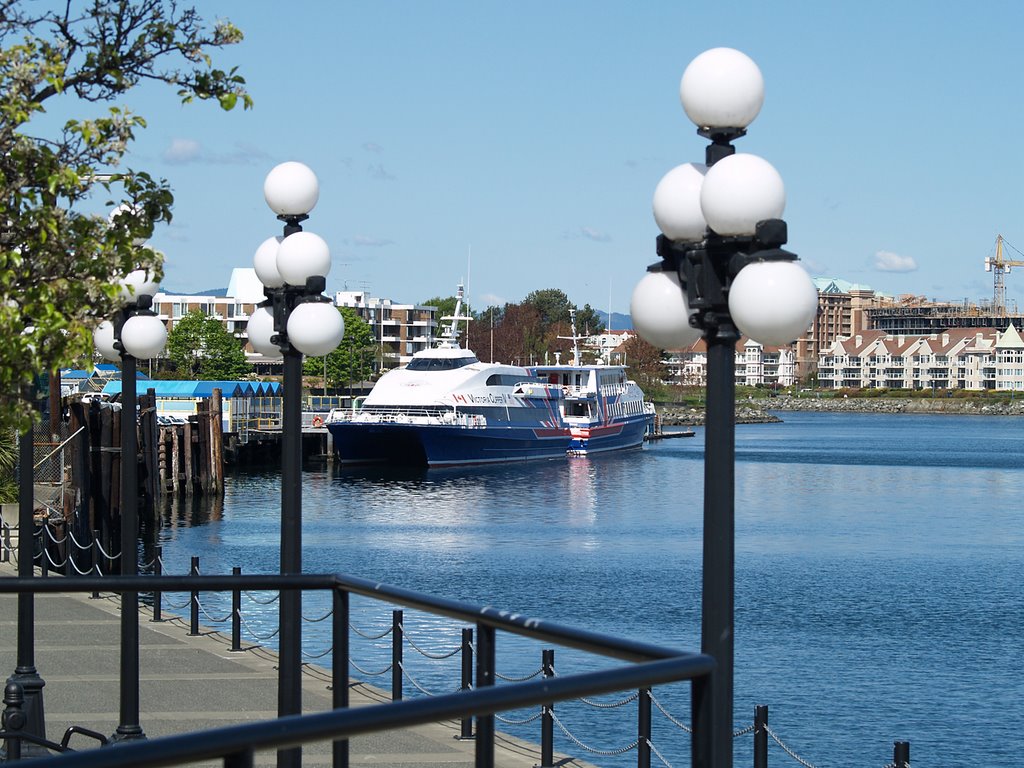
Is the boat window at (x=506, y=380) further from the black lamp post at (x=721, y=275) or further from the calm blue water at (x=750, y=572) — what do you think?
the black lamp post at (x=721, y=275)

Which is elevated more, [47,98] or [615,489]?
[47,98]

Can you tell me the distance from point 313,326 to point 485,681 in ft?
13.6

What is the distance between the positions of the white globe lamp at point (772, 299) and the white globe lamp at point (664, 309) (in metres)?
0.50

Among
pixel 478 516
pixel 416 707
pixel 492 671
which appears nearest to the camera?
pixel 416 707

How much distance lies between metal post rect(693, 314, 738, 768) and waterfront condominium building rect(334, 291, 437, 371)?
162 meters

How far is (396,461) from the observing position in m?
70.7

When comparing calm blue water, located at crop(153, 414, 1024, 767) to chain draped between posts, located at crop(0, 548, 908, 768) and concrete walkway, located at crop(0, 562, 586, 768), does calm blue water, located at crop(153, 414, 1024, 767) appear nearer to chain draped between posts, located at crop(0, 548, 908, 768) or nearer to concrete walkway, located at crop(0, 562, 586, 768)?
chain draped between posts, located at crop(0, 548, 908, 768)

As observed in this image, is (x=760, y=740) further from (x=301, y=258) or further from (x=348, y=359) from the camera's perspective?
(x=348, y=359)

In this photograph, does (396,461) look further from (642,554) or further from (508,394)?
(642,554)

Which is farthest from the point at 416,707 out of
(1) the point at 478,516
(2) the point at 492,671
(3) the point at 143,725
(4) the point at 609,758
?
(1) the point at 478,516

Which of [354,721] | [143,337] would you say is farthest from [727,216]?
[143,337]

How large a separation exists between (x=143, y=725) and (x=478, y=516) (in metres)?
37.3

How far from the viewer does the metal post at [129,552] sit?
365 inches

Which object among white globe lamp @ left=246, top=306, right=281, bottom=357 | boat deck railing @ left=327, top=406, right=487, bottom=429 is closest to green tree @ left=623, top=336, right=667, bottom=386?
boat deck railing @ left=327, top=406, right=487, bottom=429
